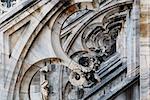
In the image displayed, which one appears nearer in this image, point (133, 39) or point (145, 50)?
point (145, 50)

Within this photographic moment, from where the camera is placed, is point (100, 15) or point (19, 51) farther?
point (100, 15)

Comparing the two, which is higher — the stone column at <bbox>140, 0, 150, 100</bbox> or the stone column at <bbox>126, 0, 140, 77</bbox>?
the stone column at <bbox>126, 0, 140, 77</bbox>

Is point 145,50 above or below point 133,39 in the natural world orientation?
below

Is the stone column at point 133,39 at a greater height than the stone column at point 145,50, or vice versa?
the stone column at point 133,39

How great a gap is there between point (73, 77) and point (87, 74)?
17 centimetres

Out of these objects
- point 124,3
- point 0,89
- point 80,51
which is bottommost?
point 0,89

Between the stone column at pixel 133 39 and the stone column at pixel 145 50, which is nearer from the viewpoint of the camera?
the stone column at pixel 145 50

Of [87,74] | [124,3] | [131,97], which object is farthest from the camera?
[124,3]

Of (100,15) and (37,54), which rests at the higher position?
(100,15)

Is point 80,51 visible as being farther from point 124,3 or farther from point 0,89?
point 0,89

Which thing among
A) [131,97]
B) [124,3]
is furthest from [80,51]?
[131,97]

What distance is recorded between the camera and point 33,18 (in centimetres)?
646

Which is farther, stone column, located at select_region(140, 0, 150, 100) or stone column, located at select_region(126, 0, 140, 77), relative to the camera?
stone column, located at select_region(126, 0, 140, 77)

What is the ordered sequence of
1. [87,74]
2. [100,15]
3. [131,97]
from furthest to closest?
[100,15], [131,97], [87,74]
